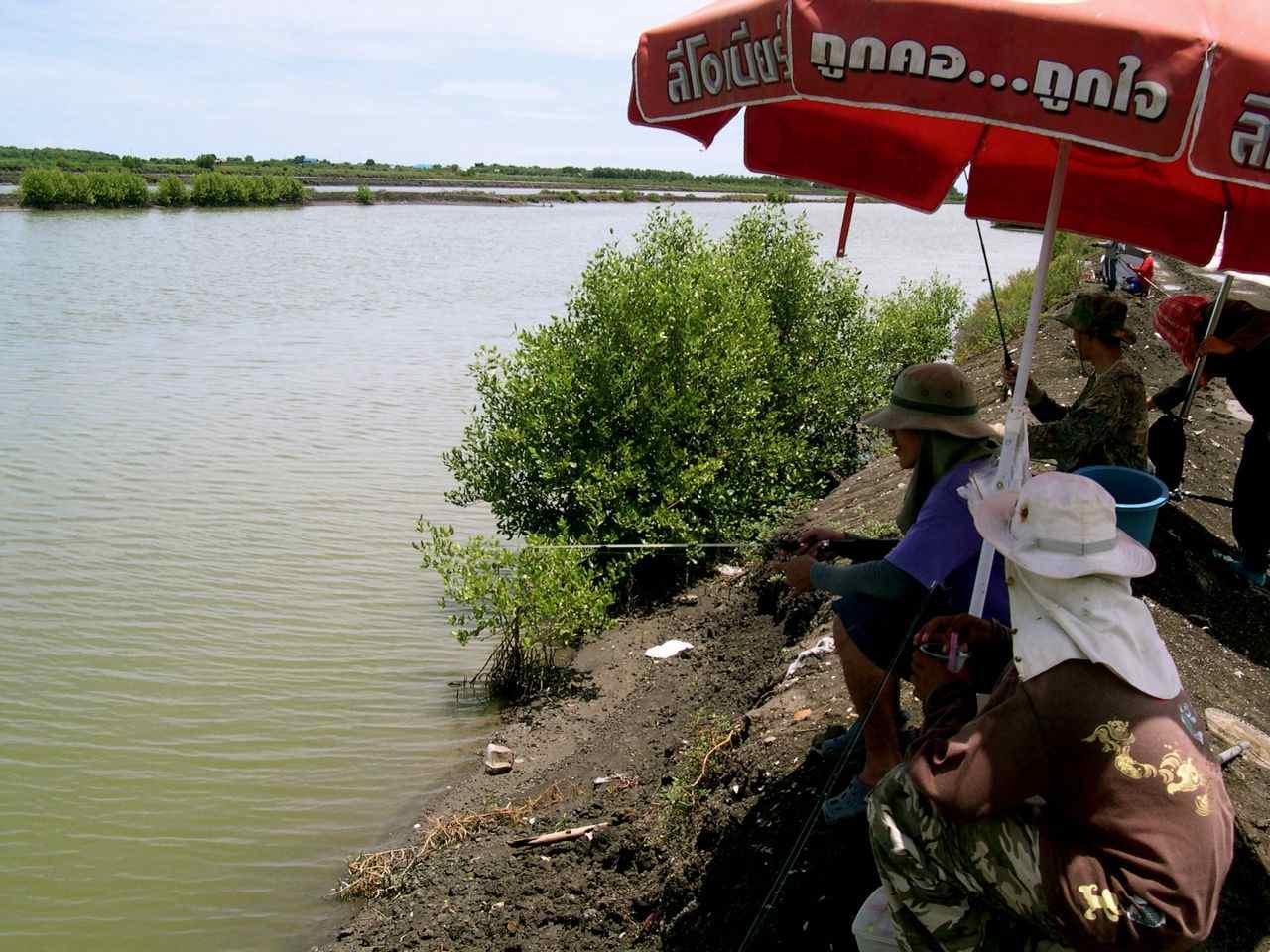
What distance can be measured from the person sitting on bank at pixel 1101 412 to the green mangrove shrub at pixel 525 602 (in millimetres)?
3689

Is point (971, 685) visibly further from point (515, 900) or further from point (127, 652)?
point (127, 652)

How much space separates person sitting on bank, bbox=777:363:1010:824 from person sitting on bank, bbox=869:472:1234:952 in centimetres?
79

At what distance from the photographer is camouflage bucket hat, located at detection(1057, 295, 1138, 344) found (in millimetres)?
5500

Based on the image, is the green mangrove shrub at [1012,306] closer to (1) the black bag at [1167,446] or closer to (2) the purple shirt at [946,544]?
(1) the black bag at [1167,446]

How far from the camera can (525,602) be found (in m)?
7.95

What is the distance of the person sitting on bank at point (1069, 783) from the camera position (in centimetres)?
237

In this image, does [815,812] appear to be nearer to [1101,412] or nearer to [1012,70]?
[1012,70]

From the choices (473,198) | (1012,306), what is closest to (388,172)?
(473,198)

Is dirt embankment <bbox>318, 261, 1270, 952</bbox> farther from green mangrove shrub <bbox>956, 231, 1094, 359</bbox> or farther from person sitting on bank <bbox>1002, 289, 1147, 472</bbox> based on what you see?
green mangrove shrub <bbox>956, 231, 1094, 359</bbox>

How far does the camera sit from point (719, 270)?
11.0m

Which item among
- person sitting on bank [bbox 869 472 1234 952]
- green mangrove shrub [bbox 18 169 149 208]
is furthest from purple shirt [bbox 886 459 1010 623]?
green mangrove shrub [bbox 18 169 149 208]

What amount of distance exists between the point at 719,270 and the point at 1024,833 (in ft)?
29.4

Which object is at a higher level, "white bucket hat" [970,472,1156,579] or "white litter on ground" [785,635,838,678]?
"white bucket hat" [970,472,1156,579]

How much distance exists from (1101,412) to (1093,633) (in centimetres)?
333
